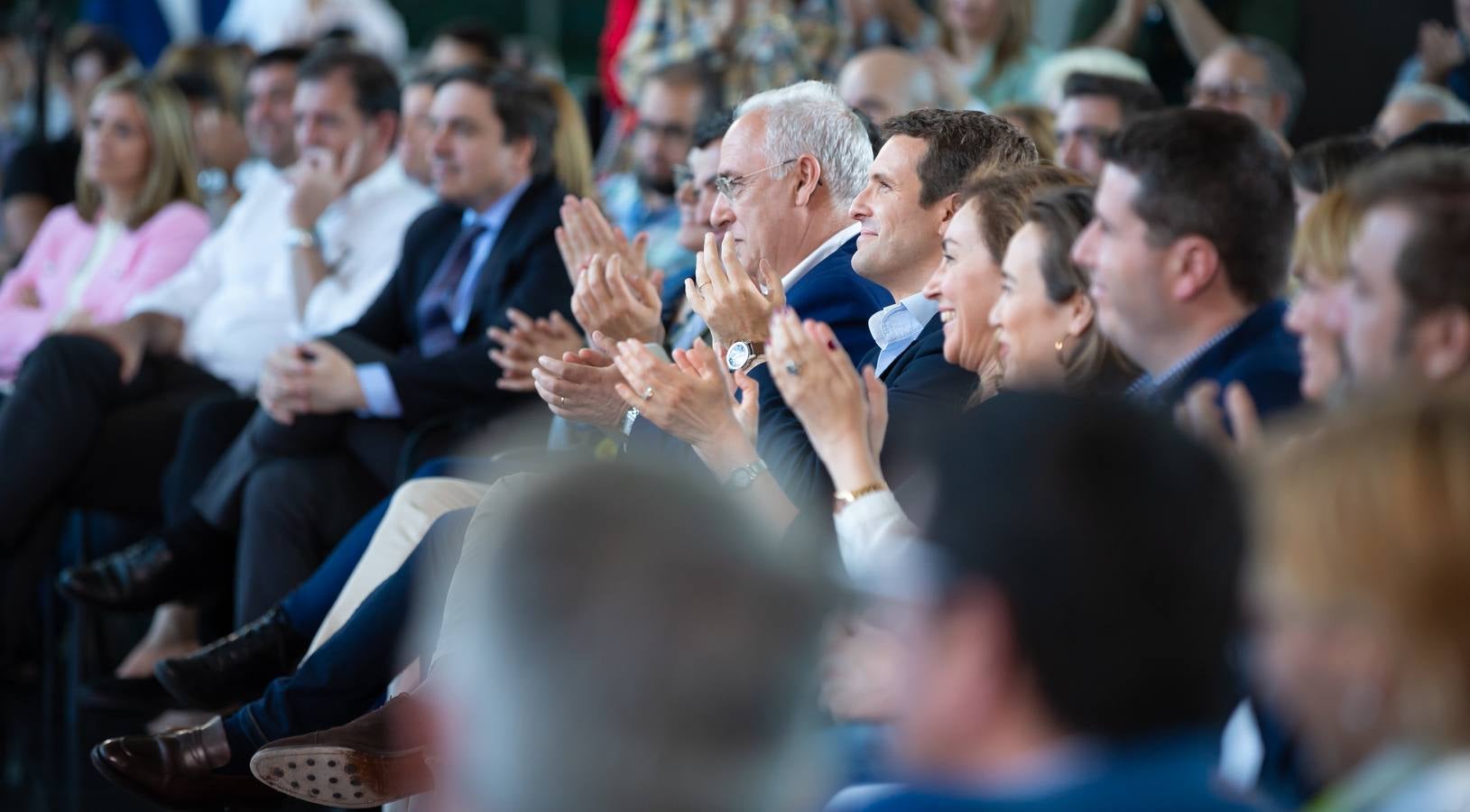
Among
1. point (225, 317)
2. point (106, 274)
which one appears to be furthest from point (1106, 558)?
point (106, 274)

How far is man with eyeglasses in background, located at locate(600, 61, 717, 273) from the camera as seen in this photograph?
4.34 meters

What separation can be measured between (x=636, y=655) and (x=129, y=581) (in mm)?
3028

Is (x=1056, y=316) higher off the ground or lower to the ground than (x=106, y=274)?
higher

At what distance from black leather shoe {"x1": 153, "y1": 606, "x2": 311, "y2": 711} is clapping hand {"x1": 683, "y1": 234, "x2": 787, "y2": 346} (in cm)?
114

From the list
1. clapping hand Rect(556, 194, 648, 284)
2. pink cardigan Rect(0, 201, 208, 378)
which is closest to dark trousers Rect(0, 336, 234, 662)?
pink cardigan Rect(0, 201, 208, 378)

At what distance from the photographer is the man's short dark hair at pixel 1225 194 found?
1840mm

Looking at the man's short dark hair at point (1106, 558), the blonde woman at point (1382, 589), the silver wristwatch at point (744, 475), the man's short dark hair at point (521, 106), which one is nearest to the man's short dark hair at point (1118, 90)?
the man's short dark hair at point (521, 106)

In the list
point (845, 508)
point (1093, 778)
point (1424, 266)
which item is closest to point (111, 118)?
point (845, 508)

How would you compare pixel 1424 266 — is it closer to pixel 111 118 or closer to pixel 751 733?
pixel 751 733

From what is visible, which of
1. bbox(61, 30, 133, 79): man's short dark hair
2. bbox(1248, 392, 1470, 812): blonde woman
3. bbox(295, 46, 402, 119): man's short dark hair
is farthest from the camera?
bbox(61, 30, 133, 79): man's short dark hair

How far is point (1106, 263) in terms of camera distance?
189cm

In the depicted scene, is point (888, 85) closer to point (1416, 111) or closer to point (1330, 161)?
point (1416, 111)

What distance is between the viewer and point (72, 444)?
396 cm

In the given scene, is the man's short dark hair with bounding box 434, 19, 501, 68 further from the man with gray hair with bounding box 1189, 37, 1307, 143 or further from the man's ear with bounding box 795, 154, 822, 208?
the man's ear with bounding box 795, 154, 822, 208
